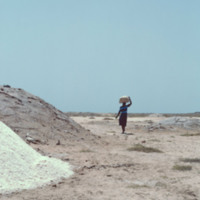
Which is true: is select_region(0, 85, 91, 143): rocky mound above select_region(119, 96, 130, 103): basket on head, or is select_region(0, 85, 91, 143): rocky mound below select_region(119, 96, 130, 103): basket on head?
below

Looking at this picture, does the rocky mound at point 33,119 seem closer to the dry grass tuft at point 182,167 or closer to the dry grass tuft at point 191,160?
the dry grass tuft at point 191,160

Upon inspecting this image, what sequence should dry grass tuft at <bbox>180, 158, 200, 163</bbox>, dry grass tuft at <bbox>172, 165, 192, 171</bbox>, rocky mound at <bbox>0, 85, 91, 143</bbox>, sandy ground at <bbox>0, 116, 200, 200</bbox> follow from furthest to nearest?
rocky mound at <bbox>0, 85, 91, 143</bbox>
dry grass tuft at <bbox>180, 158, 200, 163</bbox>
dry grass tuft at <bbox>172, 165, 192, 171</bbox>
sandy ground at <bbox>0, 116, 200, 200</bbox>

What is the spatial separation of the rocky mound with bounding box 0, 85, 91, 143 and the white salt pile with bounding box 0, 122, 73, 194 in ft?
10.2

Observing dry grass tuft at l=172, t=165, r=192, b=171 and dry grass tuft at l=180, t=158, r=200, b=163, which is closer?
dry grass tuft at l=172, t=165, r=192, b=171

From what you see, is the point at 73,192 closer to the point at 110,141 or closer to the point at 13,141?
the point at 13,141

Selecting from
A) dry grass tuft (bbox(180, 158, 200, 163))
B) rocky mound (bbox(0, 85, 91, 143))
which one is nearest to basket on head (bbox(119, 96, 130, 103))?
rocky mound (bbox(0, 85, 91, 143))

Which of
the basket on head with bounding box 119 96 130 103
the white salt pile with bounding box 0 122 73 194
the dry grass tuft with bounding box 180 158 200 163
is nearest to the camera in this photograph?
the white salt pile with bounding box 0 122 73 194

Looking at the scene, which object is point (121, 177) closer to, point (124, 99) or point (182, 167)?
point (182, 167)

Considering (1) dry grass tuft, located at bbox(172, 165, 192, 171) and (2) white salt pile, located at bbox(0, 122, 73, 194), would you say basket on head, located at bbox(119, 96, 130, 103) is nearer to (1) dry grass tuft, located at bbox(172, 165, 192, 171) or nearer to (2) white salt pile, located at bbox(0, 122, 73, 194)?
(1) dry grass tuft, located at bbox(172, 165, 192, 171)

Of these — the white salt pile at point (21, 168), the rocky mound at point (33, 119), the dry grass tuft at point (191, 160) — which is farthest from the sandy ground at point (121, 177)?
the rocky mound at point (33, 119)

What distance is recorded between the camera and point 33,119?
11797mm

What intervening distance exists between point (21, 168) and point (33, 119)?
18.8 feet

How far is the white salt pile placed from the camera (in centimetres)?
571

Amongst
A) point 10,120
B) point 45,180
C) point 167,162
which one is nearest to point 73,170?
point 45,180
